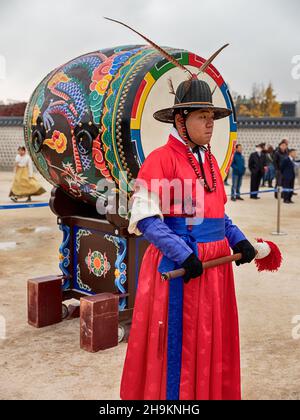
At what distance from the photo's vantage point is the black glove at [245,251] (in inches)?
89.1

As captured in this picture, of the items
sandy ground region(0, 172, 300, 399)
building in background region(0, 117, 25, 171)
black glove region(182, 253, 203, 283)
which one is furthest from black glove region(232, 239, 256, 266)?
building in background region(0, 117, 25, 171)

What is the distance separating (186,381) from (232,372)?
0.90ft

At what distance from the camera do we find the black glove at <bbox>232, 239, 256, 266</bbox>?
2.26 metres

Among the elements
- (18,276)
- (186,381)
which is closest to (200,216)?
(186,381)

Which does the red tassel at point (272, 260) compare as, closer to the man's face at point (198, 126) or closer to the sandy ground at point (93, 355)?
the man's face at point (198, 126)

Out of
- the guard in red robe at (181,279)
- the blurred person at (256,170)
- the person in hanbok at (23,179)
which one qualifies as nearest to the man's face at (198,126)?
the guard in red robe at (181,279)

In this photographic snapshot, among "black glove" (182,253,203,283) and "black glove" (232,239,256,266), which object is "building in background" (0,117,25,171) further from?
"black glove" (182,253,203,283)

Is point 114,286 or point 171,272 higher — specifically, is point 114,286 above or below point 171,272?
below

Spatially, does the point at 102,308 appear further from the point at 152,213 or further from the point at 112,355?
the point at 152,213

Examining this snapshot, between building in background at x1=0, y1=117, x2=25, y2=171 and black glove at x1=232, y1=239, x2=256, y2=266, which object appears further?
building in background at x1=0, y1=117, x2=25, y2=171

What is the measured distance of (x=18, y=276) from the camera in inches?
191

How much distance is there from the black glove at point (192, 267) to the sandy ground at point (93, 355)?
3.30ft

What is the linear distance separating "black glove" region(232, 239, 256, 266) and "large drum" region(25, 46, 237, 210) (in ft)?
3.27

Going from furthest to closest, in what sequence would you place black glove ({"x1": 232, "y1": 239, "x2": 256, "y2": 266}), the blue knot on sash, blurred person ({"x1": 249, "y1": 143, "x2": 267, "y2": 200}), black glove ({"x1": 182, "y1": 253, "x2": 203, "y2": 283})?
blurred person ({"x1": 249, "y1": 143, "x2": 267, "y2": 200}) < black glove ({"x1": 232, "y1": 239, "x2": 256, "y2": 266}) < the blue knot on sash < black glove ({"x1": 182, "y1": 253, "x2": 203, "y2": 283})
